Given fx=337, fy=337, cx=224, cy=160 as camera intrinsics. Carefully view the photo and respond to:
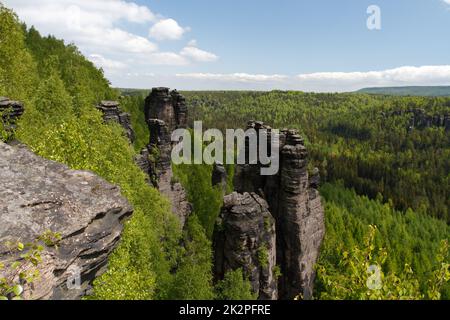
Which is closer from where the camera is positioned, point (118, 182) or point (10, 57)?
point (118, 182)

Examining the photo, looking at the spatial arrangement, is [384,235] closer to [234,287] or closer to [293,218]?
[293,218]

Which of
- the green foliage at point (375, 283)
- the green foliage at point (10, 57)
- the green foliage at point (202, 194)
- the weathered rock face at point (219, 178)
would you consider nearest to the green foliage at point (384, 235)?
the green foliage at point (202, 194)

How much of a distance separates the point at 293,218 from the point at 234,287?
14.6 m

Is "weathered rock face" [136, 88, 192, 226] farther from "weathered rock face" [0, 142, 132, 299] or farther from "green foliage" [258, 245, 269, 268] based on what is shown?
"weathered rock face" [0, 142, 132, 299]

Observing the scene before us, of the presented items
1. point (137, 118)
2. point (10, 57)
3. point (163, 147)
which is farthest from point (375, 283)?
point (137, 118)

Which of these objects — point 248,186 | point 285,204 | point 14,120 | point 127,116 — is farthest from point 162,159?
point 14,120

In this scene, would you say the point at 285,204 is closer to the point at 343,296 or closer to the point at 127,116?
the point at 343,296

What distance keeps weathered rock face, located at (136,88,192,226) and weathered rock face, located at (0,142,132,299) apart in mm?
48568

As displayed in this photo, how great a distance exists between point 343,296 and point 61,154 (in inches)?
857

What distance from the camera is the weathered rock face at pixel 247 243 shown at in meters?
36.3

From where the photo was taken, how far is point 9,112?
88.8ft

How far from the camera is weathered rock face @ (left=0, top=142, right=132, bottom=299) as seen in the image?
10.1 m

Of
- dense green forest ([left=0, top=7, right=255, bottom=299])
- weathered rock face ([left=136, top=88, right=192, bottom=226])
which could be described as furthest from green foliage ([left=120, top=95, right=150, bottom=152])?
dense green forest ([left=0, top=7, right=255, bottom=299])

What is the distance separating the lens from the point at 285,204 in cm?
4516
